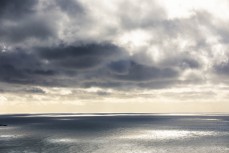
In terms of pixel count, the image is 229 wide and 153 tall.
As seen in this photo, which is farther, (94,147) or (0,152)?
(94,147)

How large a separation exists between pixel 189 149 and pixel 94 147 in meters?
39.3

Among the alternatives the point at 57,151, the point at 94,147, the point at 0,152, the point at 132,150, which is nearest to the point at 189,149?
the point at 132,150

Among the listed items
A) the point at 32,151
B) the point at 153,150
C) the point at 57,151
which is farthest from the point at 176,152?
the point at 32,151

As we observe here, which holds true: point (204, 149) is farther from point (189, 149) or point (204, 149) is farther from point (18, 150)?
point (18, 150)

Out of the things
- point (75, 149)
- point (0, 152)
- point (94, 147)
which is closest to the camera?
point (0, 152)

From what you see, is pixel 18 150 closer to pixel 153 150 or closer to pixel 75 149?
pixel 75 149

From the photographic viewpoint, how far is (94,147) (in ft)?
403

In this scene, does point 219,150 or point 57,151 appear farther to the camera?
point 219,150

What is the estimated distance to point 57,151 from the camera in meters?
109

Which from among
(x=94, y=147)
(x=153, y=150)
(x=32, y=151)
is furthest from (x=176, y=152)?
(x=32, y=151)

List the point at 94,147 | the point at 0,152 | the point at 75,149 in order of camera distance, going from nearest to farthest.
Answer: the point at 0,152, the point at 75,149, the point at 94,147

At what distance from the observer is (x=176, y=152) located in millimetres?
112625

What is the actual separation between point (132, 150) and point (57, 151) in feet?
97.8

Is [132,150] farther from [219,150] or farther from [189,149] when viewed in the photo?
[219,150]
